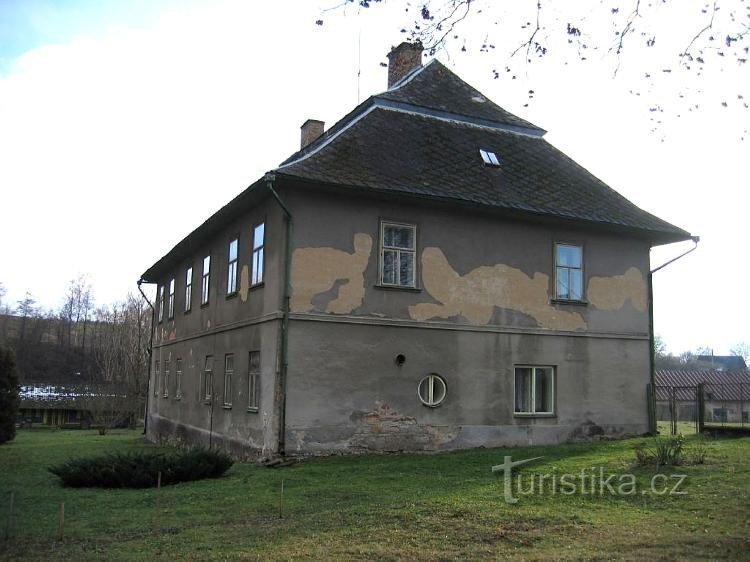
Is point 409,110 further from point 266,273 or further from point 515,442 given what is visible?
point 515,442

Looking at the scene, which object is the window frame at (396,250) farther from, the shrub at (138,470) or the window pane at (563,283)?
the shrub at (138,470)

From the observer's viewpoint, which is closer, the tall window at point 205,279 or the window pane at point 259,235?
the window pane at point 259,235

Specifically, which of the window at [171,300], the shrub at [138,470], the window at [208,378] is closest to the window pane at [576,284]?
the shrub at [138,470]

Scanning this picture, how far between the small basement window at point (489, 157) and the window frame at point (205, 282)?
8.45m

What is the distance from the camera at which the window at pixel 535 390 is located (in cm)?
1753

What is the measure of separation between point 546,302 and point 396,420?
4897mm

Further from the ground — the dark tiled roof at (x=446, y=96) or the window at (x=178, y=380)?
the dark tiled roof at (x=446, y=96)

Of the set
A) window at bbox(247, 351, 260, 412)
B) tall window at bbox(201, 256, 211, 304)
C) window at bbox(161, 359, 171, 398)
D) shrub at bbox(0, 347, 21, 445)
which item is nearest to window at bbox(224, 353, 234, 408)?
window at bbox(247, 351, 260, 412)

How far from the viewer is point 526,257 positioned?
17.9 m

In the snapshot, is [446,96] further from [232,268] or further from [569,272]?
[232,268]

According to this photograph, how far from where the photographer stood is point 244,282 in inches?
716

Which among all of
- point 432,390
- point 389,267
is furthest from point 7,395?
point 432,390

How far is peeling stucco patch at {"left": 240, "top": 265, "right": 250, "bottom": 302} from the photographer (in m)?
17.9

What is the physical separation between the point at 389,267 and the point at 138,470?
6627 millimetres
